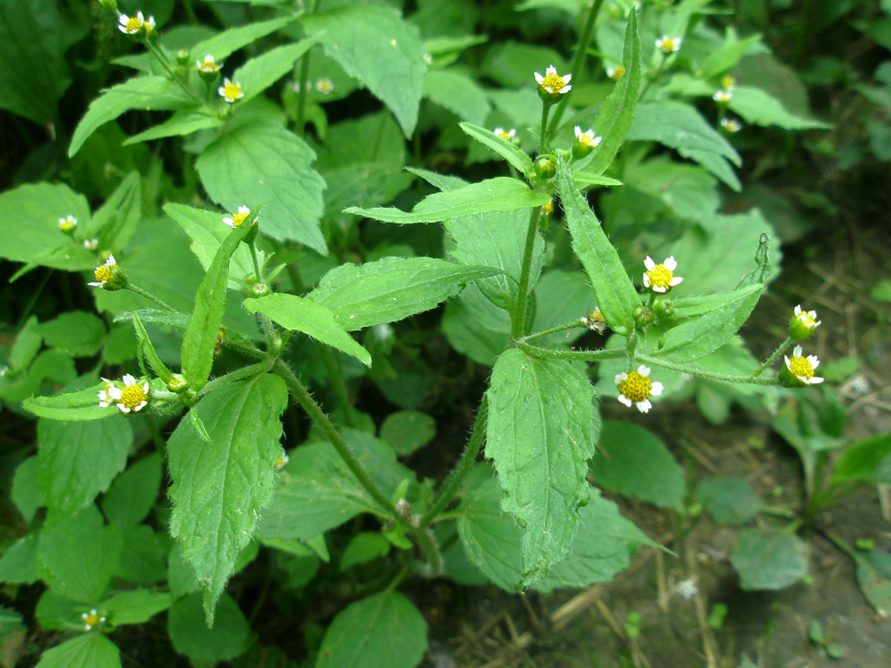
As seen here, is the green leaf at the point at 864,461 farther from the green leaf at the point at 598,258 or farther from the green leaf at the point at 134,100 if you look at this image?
the green leaf at the point at 134,100

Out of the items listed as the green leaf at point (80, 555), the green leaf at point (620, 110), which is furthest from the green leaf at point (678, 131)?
the green leaf at point (80, 555)

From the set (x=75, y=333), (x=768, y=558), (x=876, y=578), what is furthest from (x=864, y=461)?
(x=75, y=333)

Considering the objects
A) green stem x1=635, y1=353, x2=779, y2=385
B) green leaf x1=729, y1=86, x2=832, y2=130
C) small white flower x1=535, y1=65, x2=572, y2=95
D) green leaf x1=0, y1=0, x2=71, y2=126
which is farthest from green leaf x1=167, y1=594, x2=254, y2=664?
green leaf x1=729, y1=86, x2=832, y2=130

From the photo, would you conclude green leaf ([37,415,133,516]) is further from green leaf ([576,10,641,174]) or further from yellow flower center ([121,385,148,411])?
green leaf ([576,10,641,174])

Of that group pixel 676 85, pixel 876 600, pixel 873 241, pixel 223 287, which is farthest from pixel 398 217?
pixel 873 241

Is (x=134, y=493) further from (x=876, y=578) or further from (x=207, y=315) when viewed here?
(x=876, y=578)

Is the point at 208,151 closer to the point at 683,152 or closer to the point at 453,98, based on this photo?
the point at 453,98
